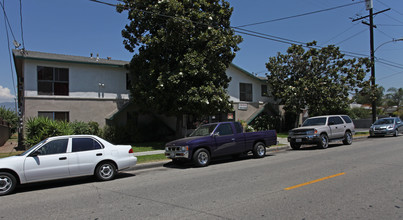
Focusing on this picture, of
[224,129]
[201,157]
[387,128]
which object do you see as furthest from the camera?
[387,128]

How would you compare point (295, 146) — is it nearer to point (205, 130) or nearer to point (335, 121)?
point (335, 121)

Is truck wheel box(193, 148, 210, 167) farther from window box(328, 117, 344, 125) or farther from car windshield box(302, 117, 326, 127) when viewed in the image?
window box(328, 117, 344, 125)

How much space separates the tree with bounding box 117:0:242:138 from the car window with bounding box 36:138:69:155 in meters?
8.36

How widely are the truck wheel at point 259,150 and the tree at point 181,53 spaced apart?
15.1ft

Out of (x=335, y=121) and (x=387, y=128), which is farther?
(x=387, y=128)

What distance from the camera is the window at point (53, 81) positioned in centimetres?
1808

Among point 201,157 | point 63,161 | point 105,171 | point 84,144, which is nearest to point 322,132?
point 201,157

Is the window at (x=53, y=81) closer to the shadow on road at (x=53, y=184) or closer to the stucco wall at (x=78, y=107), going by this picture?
the stucco wall at (x=78, y=107)

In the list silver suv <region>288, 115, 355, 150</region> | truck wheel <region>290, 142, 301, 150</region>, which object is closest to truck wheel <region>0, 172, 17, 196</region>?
silver suv <region>288, 115, 355, 150</region>

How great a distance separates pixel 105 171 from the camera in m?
9.04

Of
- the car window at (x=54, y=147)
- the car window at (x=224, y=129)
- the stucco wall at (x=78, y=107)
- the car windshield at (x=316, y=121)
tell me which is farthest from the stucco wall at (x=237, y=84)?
the car window at (x=54, y=147)

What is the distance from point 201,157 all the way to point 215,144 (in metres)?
0.82

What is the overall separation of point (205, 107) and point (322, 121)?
6.72 m

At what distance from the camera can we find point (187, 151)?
1089 cm
